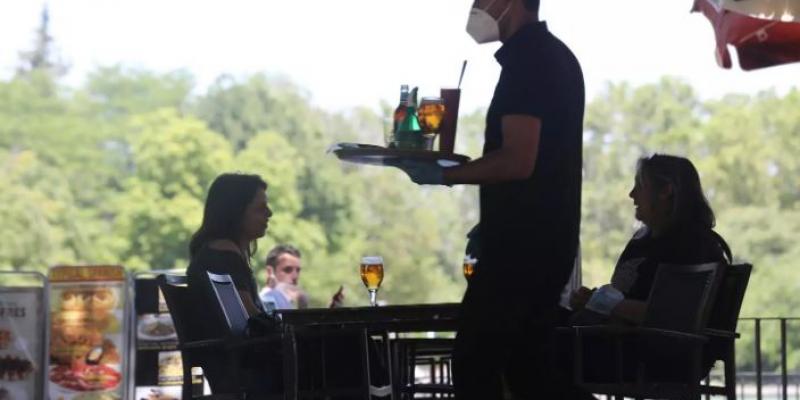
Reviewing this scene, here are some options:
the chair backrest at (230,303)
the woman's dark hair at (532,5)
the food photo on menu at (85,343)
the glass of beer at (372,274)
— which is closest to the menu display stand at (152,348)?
the food photo on menu at (85,343)

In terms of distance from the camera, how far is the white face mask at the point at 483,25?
3.10 m

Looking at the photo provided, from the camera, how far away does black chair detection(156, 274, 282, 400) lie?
3953 mm

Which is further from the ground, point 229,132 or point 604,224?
point 229,132

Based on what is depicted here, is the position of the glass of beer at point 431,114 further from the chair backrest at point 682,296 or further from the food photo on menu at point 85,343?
the food photo on menu at point 85,343

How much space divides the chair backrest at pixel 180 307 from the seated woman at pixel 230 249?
0.03 meters

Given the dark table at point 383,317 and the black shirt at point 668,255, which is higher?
the black shirt at point 668,255

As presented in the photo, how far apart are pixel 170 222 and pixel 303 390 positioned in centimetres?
4184

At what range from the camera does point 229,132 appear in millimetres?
47094

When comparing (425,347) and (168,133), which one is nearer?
(425,347)

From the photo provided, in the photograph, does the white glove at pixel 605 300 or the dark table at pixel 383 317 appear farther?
the white glove at pixel 605 300

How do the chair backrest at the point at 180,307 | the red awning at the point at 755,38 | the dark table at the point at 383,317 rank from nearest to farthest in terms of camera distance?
the dark table at the point at 383,317
the chair backrest at the point at 180,307
the red awning at the point at 755,38

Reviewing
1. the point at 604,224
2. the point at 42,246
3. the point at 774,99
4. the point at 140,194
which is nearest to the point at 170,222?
the point at 140,194

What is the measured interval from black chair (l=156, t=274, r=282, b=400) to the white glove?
987 millimetres

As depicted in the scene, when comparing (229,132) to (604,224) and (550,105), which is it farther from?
(550,105)
